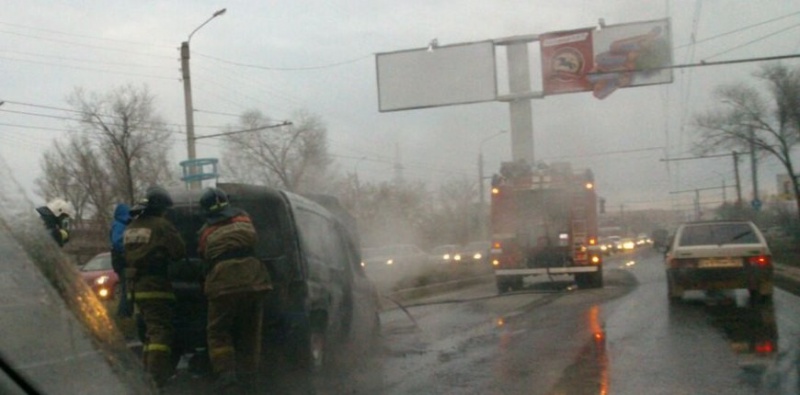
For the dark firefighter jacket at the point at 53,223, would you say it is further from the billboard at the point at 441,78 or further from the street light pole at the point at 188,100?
the billboard at the point at 441,78

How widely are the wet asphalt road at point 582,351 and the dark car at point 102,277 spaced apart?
530 cm

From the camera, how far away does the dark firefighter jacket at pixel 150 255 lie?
7.00m

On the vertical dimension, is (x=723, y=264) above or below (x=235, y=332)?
below

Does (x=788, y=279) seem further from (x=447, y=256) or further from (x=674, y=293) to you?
(x=447, y=256)

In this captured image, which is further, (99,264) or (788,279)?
(788,279)

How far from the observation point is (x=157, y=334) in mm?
6910

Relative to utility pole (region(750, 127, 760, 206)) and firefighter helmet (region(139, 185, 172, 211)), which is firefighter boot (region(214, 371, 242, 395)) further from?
utility pole (region(750, 127, 760, 206))

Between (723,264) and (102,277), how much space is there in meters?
11.6

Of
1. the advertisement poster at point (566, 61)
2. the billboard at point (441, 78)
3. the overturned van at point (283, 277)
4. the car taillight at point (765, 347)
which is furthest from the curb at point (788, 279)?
the billboard at point (441, 78)

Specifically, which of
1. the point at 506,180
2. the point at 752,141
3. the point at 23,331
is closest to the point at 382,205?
the point at 752,141

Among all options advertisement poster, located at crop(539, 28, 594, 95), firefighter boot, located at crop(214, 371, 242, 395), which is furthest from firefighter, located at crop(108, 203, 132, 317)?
advertisement poster, located at crop(539, 28, 594, 95)

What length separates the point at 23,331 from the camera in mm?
3385

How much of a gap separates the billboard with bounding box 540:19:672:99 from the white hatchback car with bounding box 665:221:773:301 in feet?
63.8

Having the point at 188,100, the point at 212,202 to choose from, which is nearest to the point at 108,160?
the point at 188,100
